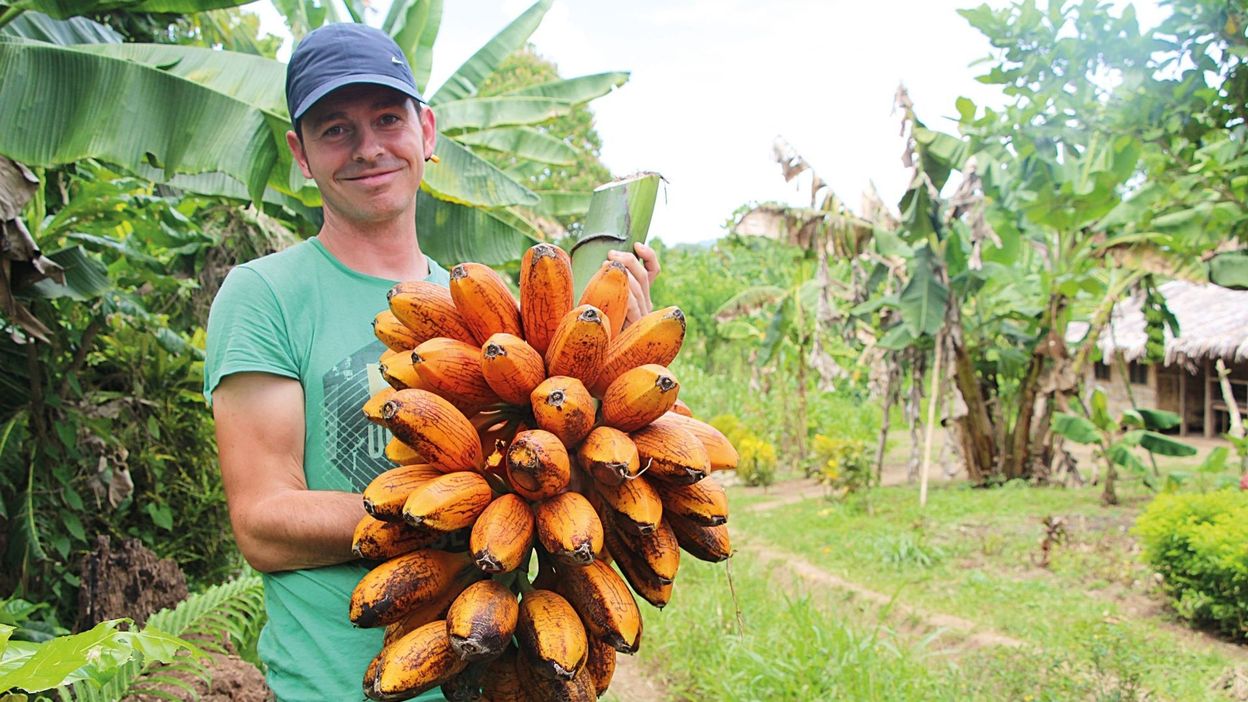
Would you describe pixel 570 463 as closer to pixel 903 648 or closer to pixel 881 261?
pixel 903 648

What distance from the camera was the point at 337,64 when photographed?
1.73 meters

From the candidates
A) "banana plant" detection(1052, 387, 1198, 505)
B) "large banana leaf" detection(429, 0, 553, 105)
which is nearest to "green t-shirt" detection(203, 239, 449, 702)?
"large banana leaf" detection(429, 0, 553, 105)

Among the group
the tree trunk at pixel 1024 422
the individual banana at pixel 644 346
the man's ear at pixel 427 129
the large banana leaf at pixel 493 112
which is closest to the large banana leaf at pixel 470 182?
the large banana leaf at pixel 493 112

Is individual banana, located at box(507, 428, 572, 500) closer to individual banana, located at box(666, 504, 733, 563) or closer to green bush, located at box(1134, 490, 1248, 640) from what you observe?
individual banana, located at box(666, 504, 733, 563)

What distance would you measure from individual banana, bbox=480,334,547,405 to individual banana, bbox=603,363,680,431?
121mm

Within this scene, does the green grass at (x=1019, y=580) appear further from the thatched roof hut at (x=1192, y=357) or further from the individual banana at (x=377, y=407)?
the thatched roof hut at (x=1192, y=357)

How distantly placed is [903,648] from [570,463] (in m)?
4.11

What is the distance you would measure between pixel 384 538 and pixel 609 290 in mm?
531

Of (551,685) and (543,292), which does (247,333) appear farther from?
(551,685)

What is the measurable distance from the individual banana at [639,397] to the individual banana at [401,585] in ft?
1.09

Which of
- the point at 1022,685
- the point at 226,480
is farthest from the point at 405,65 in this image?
the point at 1022,685

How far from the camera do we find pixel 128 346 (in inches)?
197

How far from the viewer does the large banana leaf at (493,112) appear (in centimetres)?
655

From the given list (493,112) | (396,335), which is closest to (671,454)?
(396,335)
